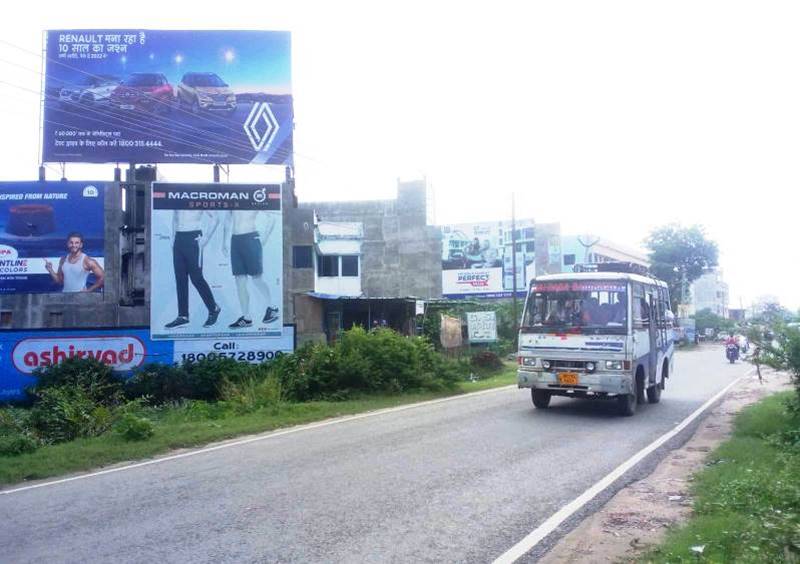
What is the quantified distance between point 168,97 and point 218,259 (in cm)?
856

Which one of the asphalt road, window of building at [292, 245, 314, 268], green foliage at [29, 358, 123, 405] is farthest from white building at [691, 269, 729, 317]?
the asphalt road

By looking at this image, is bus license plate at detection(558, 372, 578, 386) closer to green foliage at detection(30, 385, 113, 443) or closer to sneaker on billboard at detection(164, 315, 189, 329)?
green foliage at detection(30, 385, 113, 443)

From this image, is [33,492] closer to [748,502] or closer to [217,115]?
[748,502]

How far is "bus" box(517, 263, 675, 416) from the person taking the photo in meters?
12.8

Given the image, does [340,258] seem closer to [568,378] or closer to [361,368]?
[361,368]

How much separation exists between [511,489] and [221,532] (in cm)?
316

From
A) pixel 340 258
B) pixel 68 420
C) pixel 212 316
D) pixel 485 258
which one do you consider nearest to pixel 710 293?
pixel 485 258

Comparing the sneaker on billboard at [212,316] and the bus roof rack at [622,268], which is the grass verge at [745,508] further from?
the sneaker on billboard at [212,316]

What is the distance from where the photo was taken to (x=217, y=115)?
26672 mm

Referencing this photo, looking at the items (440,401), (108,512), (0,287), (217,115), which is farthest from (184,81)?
(108,512)

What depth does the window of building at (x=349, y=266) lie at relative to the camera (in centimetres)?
4359

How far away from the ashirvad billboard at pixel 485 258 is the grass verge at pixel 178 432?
3465 centimetres

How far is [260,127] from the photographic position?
26.9 m

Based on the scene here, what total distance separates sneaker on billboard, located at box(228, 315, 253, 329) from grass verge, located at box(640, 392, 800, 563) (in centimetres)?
1445
